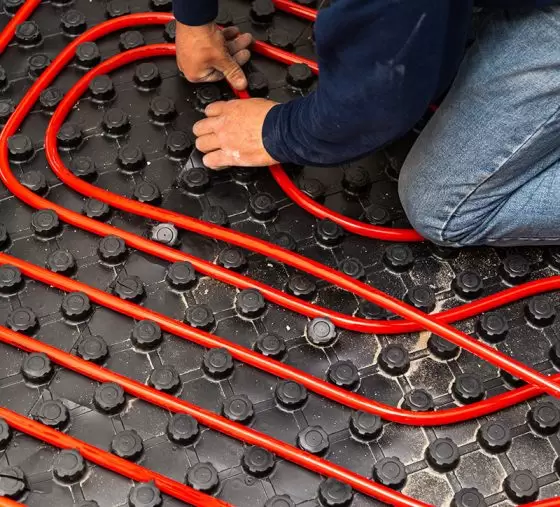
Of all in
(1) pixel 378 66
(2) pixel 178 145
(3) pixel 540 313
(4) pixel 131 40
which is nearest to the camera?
(1) pixel 378 66

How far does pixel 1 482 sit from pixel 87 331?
0.27 m

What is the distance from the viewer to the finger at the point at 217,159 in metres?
1.62

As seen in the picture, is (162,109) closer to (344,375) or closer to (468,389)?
(344,375)

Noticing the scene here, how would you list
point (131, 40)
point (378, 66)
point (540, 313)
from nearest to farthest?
point (378, 66) → point (540, 313) → point (131, 40)

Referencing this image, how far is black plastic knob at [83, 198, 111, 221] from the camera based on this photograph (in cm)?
159

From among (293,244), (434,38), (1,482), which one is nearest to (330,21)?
(434,38)

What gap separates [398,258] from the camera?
1597 mm

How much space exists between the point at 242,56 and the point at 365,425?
716 mm

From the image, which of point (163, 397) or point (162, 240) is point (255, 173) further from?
point (163, 397)

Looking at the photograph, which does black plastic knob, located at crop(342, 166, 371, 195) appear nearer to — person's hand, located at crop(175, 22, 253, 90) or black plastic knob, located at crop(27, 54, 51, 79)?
person's hand, located at crop(175, 22, 253, 90)

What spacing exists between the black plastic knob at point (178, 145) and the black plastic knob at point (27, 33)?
1.11 ft

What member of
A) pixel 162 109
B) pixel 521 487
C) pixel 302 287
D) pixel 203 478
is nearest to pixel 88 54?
pixel 162 109

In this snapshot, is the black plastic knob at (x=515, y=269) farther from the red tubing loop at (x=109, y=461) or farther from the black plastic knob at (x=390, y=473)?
the red tubing loop at (x=109, y=461)

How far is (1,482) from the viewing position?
1.35 m
